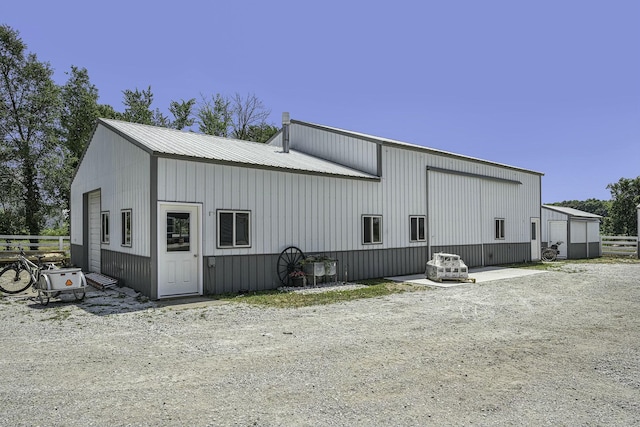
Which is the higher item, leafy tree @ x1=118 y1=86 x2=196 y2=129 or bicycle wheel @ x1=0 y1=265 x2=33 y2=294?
leafy tree @ x1=118 y1=86 x2=196 y2=129

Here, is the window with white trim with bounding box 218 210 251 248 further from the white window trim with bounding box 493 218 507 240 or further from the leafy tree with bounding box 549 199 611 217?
the leafy tree with bounding box 549 199 611 217

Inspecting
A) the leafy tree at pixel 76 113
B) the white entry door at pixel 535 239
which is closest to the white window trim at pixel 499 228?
the white entry door at pixel 535 239

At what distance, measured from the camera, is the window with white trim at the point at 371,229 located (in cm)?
1412

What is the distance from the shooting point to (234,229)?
36.2ft

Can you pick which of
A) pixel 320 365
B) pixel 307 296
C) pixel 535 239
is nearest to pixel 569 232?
pixel 535 239

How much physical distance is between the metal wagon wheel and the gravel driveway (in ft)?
9.27

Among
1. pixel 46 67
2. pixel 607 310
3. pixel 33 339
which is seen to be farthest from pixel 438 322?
pixel 46 67

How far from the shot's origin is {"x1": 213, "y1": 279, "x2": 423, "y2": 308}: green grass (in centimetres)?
979

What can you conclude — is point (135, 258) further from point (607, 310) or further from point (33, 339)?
point (607, 310)

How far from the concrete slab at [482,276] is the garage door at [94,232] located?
9870mm

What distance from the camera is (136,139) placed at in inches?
425

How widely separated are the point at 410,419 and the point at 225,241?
790cm

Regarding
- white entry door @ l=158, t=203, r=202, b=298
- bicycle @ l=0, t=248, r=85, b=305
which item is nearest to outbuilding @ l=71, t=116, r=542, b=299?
white entry door @ l=158, t=203, r=202, b=298

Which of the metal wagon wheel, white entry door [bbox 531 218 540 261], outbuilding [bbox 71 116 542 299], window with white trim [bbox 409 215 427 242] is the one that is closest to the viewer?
outbuilding [bbox 71 116 542 299]
